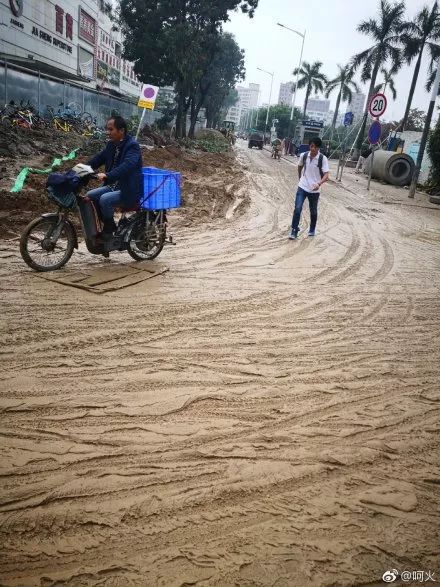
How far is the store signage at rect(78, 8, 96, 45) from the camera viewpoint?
34875 millimetres

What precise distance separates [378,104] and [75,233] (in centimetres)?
1288

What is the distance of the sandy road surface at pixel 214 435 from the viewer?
1825 mm

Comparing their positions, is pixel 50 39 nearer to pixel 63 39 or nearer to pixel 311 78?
pixel 63 39

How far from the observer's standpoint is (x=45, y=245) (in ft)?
15.7

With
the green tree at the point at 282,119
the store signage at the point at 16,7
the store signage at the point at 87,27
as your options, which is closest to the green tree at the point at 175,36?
the store signage at the point at 16,7

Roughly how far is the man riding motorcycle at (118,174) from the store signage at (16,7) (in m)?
25.8

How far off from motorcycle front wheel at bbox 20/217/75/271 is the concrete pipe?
19.2 metres

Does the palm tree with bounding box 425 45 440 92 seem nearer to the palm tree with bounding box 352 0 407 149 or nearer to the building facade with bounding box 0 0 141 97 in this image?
the palm tree with bounding box 352 0 407 149

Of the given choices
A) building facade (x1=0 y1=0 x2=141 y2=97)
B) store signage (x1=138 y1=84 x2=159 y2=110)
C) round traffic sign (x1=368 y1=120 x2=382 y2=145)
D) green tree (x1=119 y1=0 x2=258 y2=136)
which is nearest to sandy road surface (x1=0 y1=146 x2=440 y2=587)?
store signage (x1=138 y1=84 x2=159 y2=110)

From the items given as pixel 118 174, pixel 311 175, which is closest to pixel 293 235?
pixel 311 175

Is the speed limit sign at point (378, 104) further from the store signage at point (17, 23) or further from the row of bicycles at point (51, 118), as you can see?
the store signage at point (17, 23)

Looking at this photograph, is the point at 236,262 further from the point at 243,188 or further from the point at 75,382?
the point at 243,188

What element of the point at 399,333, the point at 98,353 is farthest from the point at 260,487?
the point at 399,333

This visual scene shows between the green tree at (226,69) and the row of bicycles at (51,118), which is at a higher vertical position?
the green tree at (226,69)
